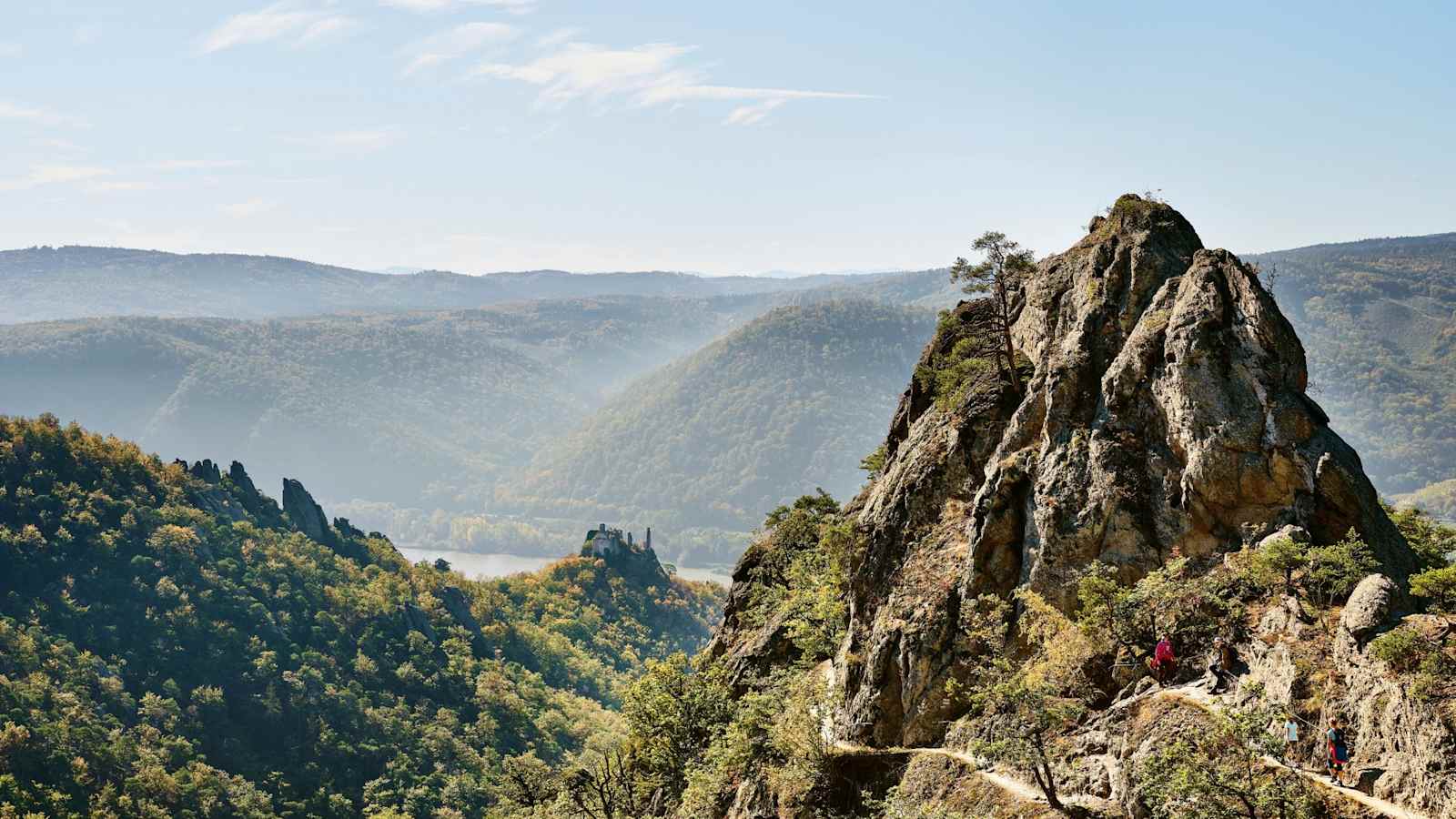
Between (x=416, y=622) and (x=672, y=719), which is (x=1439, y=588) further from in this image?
(x=416, y=622)

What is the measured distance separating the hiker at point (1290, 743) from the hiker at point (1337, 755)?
0.64 m

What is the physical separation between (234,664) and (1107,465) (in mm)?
130805

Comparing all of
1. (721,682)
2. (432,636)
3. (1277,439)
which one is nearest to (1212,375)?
(1277,439)

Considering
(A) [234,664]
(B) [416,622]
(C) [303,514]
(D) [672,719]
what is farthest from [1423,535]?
(C) [303,514]

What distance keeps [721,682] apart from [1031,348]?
2548 centimetres

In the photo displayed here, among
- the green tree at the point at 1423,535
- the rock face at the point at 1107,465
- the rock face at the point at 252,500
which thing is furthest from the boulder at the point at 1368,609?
the rock face at the point at 252,500

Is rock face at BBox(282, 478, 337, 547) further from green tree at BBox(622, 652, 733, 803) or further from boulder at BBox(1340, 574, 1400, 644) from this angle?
boulder at BBox(1340, 574, 1400, 644)

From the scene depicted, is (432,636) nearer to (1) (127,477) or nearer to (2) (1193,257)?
(1) (127,477)

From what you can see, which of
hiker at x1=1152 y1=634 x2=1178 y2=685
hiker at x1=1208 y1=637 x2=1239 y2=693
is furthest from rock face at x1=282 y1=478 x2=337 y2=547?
hiker at x1=1208 y1=637 x2=1239 y2=693

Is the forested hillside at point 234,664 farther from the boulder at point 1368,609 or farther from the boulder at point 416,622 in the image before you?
the boulder at point 1368,609

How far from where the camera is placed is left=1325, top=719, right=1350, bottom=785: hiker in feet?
76.6

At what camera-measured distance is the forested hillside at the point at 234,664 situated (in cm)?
11338

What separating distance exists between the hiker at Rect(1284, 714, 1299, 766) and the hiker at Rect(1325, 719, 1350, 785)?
64 cm

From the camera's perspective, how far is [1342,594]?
27625 mm
